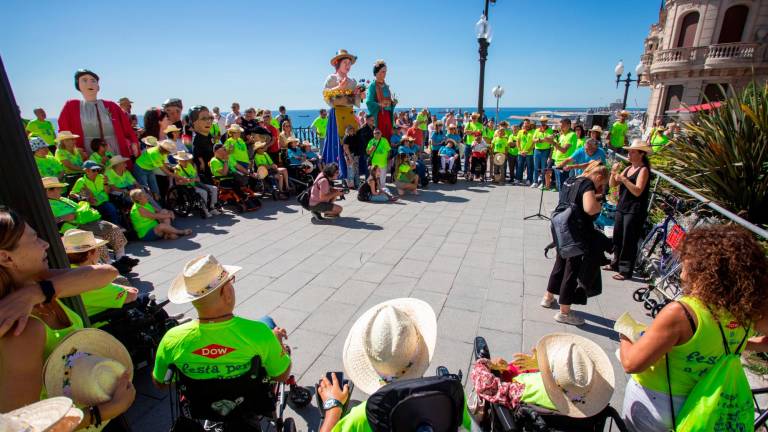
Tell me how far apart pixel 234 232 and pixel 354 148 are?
434cm

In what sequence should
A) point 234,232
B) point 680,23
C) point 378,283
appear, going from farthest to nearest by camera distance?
point 680,23 → point 234,232 → point 378,283

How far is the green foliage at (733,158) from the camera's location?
4496 millimetres

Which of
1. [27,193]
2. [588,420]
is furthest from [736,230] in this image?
[27,193]

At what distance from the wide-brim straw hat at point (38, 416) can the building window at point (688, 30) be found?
33593mm

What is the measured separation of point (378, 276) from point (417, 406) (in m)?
3.63

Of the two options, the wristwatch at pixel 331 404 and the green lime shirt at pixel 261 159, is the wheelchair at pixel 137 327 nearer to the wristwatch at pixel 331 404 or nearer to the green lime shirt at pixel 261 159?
the wristwatch at pixel 331 404

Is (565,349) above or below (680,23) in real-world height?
below

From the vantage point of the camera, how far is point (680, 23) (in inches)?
974

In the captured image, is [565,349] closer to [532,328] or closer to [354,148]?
[532,328]

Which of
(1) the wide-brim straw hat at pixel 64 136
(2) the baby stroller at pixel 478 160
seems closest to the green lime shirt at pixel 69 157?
(1) the wide-brim straw hat at pixel 64 136

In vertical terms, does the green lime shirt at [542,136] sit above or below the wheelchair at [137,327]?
above

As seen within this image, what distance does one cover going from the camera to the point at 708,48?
918 inches

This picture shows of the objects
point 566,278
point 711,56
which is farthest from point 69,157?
point 711,56

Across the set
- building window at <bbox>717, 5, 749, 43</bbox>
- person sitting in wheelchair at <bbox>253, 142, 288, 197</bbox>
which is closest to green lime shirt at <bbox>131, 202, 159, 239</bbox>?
person sitting in wheelchair at <bbox>253, 142, 288, 197</bbox>
